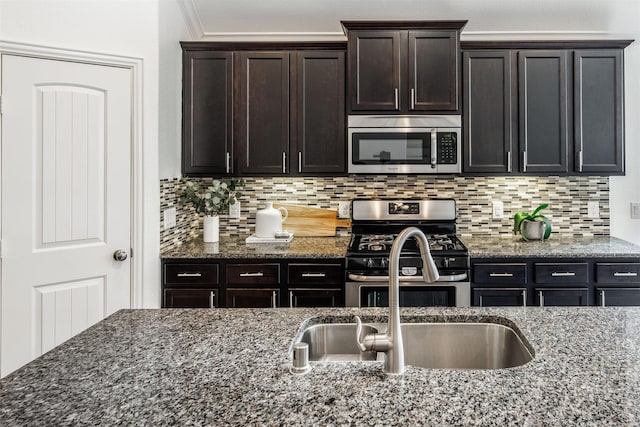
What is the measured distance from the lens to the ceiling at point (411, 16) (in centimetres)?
284

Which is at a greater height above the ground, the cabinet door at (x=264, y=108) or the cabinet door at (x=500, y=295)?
the cabinet door at (x=264, y=108)

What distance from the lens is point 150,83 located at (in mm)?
2418

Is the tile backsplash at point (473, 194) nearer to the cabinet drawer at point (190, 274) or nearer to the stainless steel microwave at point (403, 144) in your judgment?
the stainless steel microwave at point (403, 144)

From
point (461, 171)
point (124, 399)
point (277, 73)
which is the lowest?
point (124, 399)

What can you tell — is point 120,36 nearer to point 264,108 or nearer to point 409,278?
point 264,108

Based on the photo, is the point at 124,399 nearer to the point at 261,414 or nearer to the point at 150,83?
the point at 261,414

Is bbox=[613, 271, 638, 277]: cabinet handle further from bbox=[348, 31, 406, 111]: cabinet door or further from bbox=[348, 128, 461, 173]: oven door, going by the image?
bbox=[348, 31, 406, 111]: cabinet door

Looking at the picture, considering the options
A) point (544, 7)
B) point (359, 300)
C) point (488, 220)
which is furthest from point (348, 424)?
point (544, 7)

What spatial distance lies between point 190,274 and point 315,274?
30.5 inches

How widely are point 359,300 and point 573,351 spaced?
1.55m

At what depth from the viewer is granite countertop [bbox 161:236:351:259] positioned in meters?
2.54

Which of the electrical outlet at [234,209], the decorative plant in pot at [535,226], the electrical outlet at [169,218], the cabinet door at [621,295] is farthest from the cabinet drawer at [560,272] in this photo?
the electrical outlet at [169,218]

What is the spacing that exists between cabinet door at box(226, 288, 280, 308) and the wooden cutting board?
2.28 ft

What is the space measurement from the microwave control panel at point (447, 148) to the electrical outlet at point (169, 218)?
183 cm
